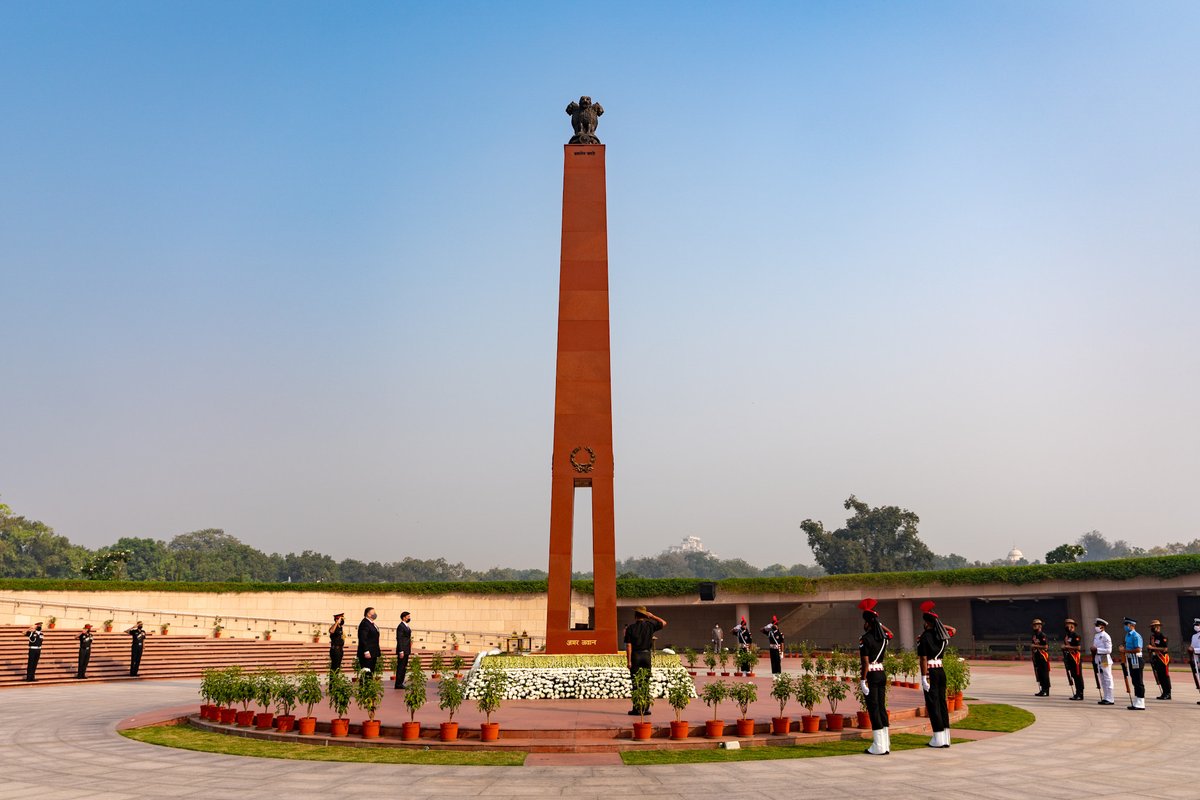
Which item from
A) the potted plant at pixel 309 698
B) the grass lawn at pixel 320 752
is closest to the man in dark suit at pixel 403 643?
the potted plant at pixel 309 698

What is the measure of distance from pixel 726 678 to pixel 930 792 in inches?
575

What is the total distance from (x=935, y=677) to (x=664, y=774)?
4025 mm

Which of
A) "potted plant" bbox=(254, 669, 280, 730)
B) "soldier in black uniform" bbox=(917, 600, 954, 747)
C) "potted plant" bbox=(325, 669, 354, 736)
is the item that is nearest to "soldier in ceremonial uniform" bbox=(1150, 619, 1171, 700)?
"soldier in black uniform" bbox=(917, 600, 954, 747)

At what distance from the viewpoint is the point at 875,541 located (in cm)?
7550

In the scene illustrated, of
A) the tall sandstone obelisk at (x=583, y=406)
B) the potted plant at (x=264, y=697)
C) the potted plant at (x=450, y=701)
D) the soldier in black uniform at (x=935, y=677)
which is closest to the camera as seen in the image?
the soldier in black uniform at (x=935, y=677)

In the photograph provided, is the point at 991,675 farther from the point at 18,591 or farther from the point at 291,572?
the point at 291,572

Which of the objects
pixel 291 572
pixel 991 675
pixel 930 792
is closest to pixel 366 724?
pixel 930 792

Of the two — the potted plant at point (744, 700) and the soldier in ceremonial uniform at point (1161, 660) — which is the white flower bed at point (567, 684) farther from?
the soldier in ceremonial uniform at point (1161, 660)

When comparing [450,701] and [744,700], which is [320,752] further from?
[744,700]

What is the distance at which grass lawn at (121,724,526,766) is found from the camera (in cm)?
962

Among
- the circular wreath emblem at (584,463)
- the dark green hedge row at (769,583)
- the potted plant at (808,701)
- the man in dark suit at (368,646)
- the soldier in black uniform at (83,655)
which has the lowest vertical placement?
the soldier in black uniform at (83,655)

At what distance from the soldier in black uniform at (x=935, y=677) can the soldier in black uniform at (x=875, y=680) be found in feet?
1.81

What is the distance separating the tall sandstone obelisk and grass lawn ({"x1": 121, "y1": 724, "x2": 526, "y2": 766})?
712 centimetres

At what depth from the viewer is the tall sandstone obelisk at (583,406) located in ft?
57.3
